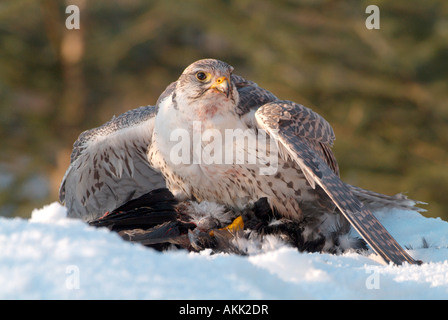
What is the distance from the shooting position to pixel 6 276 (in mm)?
1233

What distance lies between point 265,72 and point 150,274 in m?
8.90

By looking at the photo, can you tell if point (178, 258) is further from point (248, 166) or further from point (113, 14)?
point (113, 14)

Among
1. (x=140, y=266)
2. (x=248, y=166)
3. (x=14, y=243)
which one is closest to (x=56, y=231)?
(x=14, y=243)

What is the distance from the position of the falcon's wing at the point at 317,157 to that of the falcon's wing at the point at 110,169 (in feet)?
2.76

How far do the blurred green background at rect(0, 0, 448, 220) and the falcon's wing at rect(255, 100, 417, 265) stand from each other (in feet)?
18.8

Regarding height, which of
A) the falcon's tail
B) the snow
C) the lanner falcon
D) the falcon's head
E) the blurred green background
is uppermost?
the blurred green background

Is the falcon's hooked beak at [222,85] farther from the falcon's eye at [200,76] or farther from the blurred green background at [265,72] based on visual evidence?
the blurred green background at [265,72]

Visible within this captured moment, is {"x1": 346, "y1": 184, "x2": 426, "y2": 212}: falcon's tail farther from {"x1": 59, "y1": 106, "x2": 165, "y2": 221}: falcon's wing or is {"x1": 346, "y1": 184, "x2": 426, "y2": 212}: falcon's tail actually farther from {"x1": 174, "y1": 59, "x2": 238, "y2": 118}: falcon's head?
{"x1": 59, "y1": 106, "x2": 165, "y2": 221}: falcon's wing

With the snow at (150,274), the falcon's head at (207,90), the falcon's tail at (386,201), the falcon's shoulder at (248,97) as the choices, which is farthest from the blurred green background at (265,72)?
the snow at (150,274)

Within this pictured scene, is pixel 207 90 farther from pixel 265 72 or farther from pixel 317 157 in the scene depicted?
pixel 265 72

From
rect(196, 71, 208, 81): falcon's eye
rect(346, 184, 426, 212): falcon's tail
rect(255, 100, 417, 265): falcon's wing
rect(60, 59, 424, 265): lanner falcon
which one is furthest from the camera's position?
rect(346, 184, 426, 212): falcon's tail

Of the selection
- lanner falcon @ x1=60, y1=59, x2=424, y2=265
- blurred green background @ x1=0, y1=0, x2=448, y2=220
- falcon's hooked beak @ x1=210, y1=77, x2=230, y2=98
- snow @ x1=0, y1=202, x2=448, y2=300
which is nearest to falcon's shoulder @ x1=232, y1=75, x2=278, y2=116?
lanner falcon @ x1=60, y1=59, x2=424, y2=265

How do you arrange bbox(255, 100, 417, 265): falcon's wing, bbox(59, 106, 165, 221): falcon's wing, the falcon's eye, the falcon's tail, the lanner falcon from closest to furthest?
bbox(255, 100, 417, 265): falcon's wing < the lanner falcon < the falcon's eye < the falcon's tail < bbox(59, 106, 165, 221): falcon's wing

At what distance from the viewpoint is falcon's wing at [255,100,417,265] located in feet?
6.80
